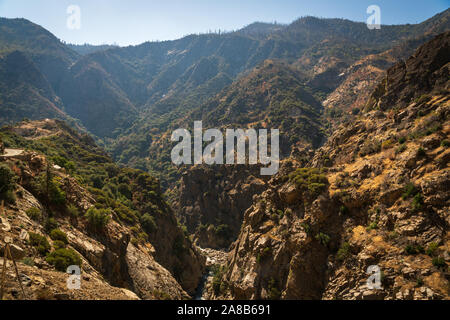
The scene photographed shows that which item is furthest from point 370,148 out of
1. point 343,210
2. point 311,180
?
point 343,210

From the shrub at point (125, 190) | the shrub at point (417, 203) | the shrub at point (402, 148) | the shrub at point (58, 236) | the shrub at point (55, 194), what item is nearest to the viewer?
the shrub at point (58, 236)

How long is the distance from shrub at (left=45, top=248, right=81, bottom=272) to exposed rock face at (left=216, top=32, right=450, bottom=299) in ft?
57.2

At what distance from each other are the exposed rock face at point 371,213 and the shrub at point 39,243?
61.4ft

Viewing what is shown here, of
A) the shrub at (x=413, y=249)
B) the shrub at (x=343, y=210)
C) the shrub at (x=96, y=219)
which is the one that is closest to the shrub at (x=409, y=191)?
the shrub at (x=413, y=249)

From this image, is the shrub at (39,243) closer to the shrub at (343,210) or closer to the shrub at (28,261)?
the shrub at (28,261)

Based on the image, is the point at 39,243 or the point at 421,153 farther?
the point at 421,153

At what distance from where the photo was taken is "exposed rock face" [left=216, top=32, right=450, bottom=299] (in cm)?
1541

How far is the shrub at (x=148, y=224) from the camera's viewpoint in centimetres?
3809

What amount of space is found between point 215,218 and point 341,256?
5147 centimetres

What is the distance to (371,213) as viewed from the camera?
19422 millimetres

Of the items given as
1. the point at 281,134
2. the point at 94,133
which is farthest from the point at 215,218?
the point at 94,133

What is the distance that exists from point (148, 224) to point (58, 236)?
24.5 m

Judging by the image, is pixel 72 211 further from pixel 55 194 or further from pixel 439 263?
pixel 439 263

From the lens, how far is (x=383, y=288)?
1524 cm
